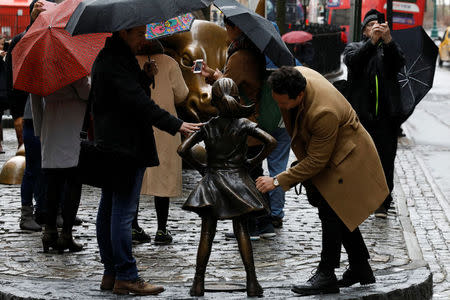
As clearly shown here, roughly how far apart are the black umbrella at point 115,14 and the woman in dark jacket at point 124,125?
0.44ft

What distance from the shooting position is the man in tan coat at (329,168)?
5.55 metres

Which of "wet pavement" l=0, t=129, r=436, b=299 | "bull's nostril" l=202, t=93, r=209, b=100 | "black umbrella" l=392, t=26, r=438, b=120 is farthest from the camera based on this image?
"bull's nostril" l=202, t=93, r=209, b=100

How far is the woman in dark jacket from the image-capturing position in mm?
5590

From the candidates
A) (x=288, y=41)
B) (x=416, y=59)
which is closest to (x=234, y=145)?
(x=416, y=59)

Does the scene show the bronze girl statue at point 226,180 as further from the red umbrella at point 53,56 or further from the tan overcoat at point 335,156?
the red umbrella at point 53,56

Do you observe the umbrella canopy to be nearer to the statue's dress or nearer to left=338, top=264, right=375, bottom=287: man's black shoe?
the statue's dress

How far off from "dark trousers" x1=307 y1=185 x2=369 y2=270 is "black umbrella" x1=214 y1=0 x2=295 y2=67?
162cm

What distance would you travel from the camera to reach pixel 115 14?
223 inches

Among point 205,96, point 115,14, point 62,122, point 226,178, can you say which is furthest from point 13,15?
point 226,178

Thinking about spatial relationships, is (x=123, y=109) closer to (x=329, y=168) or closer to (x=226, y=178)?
(x=226, y=178)

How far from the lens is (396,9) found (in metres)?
→ 21.4

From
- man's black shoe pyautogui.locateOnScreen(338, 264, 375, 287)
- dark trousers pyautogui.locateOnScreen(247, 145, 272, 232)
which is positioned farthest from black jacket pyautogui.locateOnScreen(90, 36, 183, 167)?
dark trousers pyautogui.locateOnScreen(247, 145, 272, 232)

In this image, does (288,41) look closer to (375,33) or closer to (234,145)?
(375,33)

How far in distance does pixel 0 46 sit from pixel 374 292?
31.9 feet
